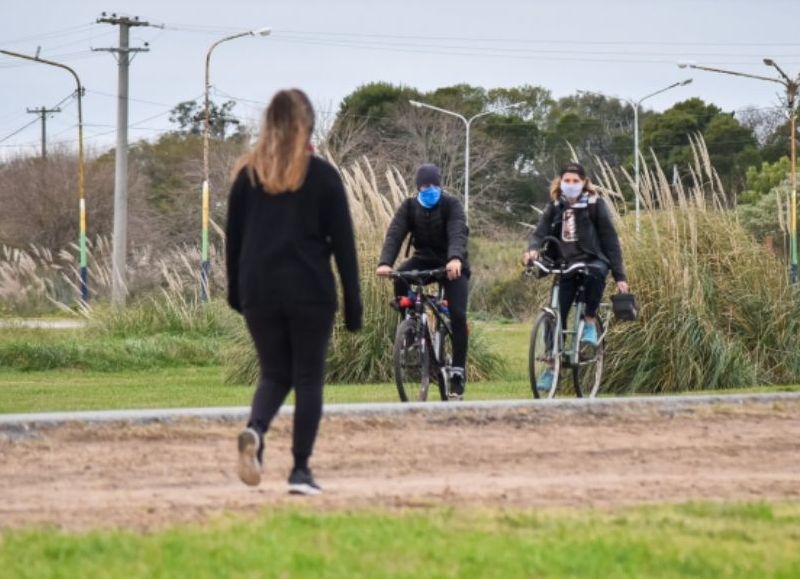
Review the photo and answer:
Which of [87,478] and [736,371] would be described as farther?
[736,371]

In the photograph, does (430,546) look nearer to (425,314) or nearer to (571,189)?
(425,314)

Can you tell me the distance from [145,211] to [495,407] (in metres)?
54.6

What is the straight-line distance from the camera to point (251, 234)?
7.86 metres

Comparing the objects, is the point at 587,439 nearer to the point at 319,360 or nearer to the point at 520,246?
the point at 319,360

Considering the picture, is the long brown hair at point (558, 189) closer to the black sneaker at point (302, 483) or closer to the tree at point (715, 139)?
the black sneaker at point (302, 483)

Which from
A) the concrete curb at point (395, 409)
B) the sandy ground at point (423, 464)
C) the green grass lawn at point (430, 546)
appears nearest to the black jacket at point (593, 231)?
the concrete curb at point (395, 409)

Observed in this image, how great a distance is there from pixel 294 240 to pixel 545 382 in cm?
625

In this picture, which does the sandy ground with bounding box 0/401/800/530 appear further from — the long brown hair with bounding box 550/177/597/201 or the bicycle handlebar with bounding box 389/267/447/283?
the long brown hair with bounding box 550/177/597/201

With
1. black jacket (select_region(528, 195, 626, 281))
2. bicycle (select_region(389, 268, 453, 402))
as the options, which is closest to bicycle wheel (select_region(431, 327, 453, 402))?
bicycle (select_region(389, 268, 453, 402))

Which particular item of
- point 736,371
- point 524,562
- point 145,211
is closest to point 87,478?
point 524,562

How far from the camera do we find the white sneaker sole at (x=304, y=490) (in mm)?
7719

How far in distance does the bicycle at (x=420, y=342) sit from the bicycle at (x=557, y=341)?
72 cm

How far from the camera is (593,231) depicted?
13609mm

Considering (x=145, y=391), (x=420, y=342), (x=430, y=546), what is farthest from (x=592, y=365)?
(x=430, y=546)
